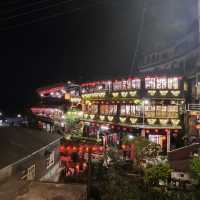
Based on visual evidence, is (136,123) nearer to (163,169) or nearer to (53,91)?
(163,169)

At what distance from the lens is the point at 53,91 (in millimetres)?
59906

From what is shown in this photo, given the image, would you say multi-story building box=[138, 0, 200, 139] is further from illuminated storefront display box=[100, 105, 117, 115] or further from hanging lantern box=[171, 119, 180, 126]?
illuminated storefront display box=[100, 105, 117, 115]

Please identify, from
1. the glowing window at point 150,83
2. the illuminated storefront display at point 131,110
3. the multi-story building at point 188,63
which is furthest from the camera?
the illuminated storefront display at point 131,110

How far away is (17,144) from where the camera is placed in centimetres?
1653

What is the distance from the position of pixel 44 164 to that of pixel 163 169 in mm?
8845

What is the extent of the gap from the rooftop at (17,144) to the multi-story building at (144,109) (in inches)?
545

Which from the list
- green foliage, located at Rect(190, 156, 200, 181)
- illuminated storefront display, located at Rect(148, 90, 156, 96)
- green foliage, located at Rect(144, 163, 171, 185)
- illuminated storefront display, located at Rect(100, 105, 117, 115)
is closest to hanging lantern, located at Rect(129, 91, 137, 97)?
illuminated storefront display, located at Rect(148, 90, 156, 96)

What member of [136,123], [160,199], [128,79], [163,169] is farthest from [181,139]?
[160,199]

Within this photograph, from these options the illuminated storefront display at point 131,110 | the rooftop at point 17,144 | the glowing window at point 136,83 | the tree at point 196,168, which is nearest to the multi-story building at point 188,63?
the glowing window at point 136,83

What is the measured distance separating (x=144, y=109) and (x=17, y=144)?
1920cm

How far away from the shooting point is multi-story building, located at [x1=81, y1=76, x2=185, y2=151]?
1244 inches

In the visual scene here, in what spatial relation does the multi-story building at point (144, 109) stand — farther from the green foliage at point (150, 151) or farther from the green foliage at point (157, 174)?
the green foliage at point (157, 174)

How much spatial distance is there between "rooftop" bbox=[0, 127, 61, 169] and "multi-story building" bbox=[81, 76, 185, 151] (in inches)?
545

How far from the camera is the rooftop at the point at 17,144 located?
46.0 feet
